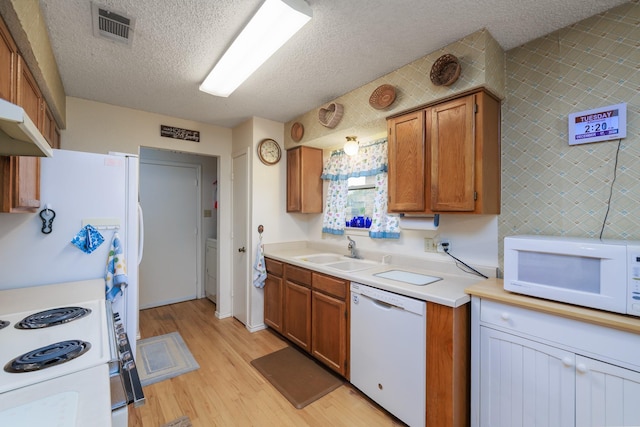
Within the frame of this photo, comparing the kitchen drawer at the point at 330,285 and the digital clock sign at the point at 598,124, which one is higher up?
the digital clock sign at the point at 598,124

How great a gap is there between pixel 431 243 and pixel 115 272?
90.6 inches

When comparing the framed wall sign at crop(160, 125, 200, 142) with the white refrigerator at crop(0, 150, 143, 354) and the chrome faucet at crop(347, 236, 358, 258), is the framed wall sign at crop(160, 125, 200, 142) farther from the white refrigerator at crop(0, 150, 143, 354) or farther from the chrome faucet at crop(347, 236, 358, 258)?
the chrome faucet at crop(347, 236, 358, 258)

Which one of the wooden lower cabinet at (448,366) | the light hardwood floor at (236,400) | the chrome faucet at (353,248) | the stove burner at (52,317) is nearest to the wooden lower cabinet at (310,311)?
the light hardwood floor at (236,400)

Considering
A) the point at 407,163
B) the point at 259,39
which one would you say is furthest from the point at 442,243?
the point at 259,39

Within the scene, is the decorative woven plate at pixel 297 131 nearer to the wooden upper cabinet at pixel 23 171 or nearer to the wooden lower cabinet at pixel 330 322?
the wooden lower cabinet at pixel 330 322

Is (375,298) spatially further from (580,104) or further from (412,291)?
(580,104)

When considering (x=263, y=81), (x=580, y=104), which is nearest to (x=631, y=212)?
(x=580, y=104)

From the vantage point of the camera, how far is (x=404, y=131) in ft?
6.79

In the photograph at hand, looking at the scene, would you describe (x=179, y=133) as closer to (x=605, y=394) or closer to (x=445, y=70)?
(x=445, y=70)

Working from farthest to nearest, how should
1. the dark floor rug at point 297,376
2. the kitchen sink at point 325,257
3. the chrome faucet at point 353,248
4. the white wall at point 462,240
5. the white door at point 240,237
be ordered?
the white door at point 240,237 → the kitchen sink at point 325,257 → the chrome faucet at point 353,248 → the dark floor rug at point 297,376 → the white wall at point 462,240

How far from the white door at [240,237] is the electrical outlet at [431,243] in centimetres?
187

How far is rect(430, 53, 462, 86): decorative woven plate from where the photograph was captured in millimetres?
1729

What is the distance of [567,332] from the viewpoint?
1.28m

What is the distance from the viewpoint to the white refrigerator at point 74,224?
1.65 m
